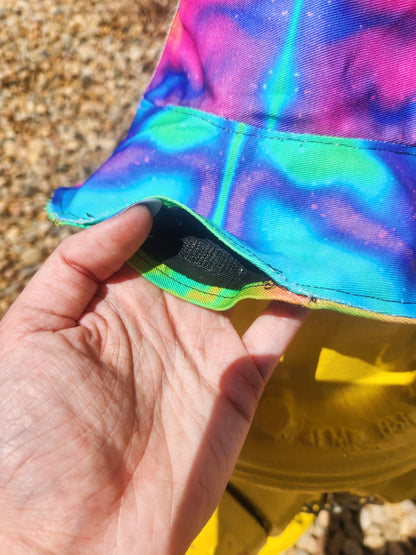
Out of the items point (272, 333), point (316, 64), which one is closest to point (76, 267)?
point (272, 333)

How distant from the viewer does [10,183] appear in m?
2.25

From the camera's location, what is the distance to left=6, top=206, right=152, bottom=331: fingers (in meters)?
0.99

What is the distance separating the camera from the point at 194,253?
108cm

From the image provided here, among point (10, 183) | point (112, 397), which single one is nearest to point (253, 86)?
point (112, 397)

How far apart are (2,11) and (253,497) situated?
8.41ft

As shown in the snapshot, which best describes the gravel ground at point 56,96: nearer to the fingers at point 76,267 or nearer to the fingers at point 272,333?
the fingers at point 76,267

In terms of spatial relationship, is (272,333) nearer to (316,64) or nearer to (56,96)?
(316,64)

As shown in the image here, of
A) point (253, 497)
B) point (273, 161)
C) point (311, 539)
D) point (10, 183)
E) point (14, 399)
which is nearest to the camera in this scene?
point (14, 399)

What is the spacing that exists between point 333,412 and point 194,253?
0.57m

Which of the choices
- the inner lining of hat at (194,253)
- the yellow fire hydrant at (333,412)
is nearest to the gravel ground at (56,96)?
the inner lining of hat at (194,253)

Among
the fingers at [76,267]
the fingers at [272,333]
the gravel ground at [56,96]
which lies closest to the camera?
the fingers at [76,267]

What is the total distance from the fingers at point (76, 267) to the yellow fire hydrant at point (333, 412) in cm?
41

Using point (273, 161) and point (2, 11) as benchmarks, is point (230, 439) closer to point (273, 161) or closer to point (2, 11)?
point (273, 161)

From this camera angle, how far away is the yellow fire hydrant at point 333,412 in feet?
4.00
